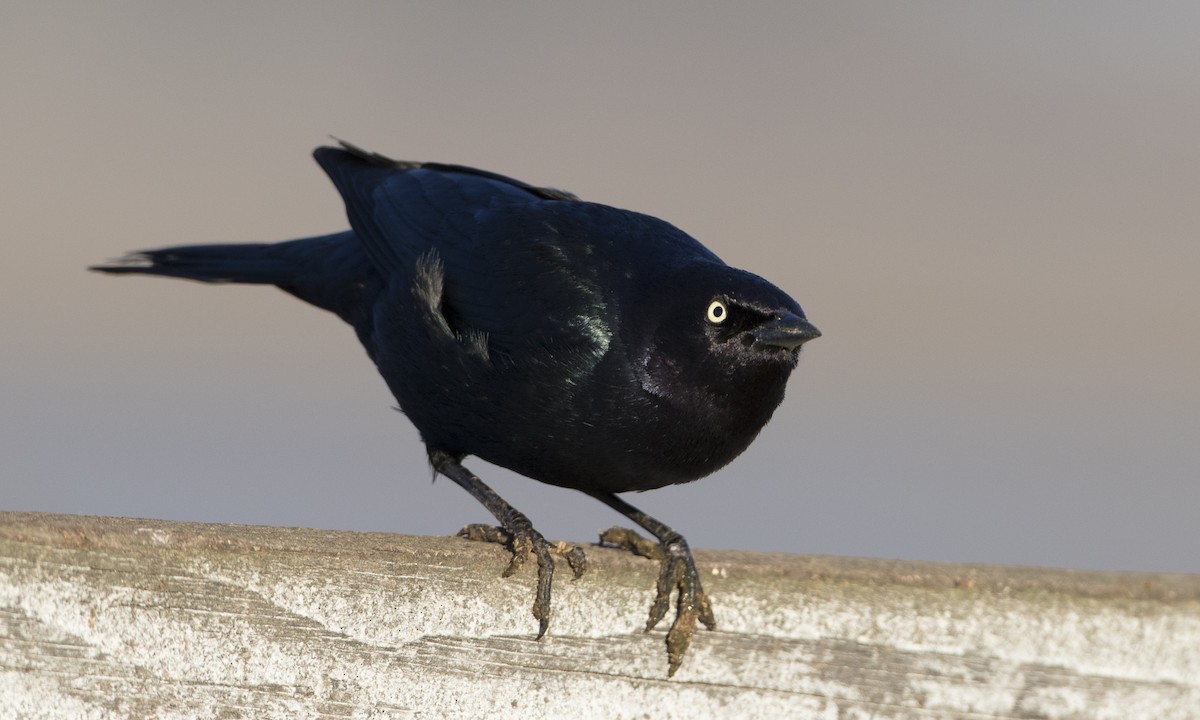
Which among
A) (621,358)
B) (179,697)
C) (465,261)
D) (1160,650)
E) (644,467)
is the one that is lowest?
(179,697)

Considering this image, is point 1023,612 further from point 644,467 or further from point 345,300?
point 345,300

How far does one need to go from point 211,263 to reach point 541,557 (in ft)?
8.73

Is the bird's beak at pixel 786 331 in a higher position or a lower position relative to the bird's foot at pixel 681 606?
higher

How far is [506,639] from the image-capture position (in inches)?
89.7

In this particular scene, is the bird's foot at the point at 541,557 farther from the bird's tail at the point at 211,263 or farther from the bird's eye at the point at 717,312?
the bird's tail at the point at 211,263

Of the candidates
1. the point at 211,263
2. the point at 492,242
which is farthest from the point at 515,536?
the point at 211,263

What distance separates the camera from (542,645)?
2.27 metres

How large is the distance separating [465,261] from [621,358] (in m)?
0.81

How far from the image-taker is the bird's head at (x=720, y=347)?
Answer: 2.99 meters

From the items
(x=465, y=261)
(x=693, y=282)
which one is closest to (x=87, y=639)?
(x=693, y=282)

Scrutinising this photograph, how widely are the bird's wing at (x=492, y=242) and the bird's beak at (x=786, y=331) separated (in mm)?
418

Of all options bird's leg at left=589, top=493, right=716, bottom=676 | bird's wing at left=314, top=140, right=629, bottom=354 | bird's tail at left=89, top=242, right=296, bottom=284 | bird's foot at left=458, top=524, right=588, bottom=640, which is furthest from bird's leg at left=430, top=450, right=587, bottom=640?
bird's tail at left=89, top=242, right=296, bottom=284

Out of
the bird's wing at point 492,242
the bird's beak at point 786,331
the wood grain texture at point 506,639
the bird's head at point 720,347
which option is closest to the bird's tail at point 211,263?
the bird's wing at point 492,242

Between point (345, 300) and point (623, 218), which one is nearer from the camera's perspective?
point (623, 218)
